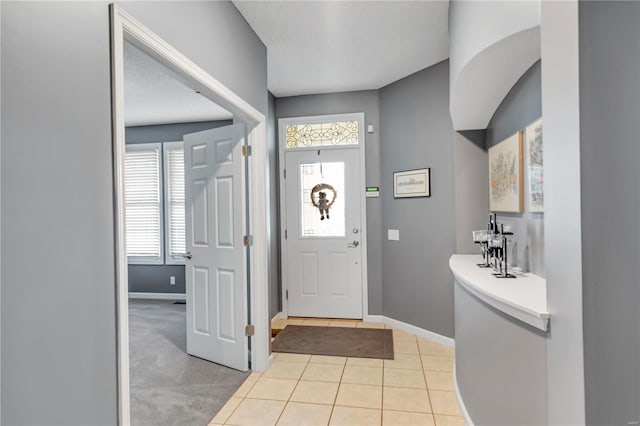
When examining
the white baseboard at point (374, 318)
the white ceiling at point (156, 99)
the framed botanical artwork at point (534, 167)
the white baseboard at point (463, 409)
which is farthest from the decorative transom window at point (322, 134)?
the white baseboard at point (463, 409)

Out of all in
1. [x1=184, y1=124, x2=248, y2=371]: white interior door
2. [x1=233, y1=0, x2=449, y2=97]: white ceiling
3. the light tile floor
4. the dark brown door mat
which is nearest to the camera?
the light tile floor

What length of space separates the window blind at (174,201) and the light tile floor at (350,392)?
301cm

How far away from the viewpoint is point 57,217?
3.66 feet

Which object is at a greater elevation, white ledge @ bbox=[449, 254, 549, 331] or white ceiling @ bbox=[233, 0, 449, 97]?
white ceiling @ bbox=[233, 0, 449, 97]

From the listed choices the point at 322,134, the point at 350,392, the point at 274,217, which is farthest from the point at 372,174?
the point at 350,392

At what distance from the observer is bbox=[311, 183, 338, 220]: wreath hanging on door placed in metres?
4.33

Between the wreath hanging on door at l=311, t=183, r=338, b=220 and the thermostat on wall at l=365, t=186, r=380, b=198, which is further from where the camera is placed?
the wreath hanging on door at l=311, t=183, r=338, b=220

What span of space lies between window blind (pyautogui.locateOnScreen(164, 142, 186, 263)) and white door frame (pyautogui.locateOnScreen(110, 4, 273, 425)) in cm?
296

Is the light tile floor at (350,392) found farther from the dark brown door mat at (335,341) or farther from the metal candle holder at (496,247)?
the metal candle holder at (496,247)

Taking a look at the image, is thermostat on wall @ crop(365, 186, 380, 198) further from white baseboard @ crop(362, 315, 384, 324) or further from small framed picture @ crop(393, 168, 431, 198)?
white baseboard @ crop(362, 315, 384, 324)

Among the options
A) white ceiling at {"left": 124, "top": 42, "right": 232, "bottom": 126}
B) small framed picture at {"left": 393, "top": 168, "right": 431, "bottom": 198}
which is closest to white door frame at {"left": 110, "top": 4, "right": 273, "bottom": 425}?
white ceiling at {"left": 124, "top": 42, "right": 232, "bottom": 126}

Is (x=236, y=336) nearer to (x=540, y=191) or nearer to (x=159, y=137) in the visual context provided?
(x=540, y=191)

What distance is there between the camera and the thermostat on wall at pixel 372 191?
4.20m

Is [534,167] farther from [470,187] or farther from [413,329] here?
[413,329]
